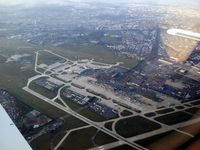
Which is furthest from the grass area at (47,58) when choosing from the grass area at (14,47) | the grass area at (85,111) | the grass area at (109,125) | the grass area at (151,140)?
the grass area at (151,140)

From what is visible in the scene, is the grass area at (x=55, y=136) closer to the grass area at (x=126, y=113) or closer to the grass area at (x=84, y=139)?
the grass area at (x=84, y=139)

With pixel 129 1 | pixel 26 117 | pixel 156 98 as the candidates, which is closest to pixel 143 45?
pixel 156 98

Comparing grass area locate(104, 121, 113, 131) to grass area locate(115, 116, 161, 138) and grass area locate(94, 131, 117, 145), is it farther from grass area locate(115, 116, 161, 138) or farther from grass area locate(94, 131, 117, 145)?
grass area locate(94, 131, 117, 145)

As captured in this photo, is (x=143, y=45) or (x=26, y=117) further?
(x=143, y=45)

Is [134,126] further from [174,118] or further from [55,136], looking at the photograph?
[55,136]

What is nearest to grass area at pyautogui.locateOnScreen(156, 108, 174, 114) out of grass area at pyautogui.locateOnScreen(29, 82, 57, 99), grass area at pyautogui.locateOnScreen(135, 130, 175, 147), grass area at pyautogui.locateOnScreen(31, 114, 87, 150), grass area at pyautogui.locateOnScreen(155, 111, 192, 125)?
grass area at pyautogui.locateOnScreen(155, 111, 192, 125)

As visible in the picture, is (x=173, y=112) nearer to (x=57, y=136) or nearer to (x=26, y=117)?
(x=57, y=136)
